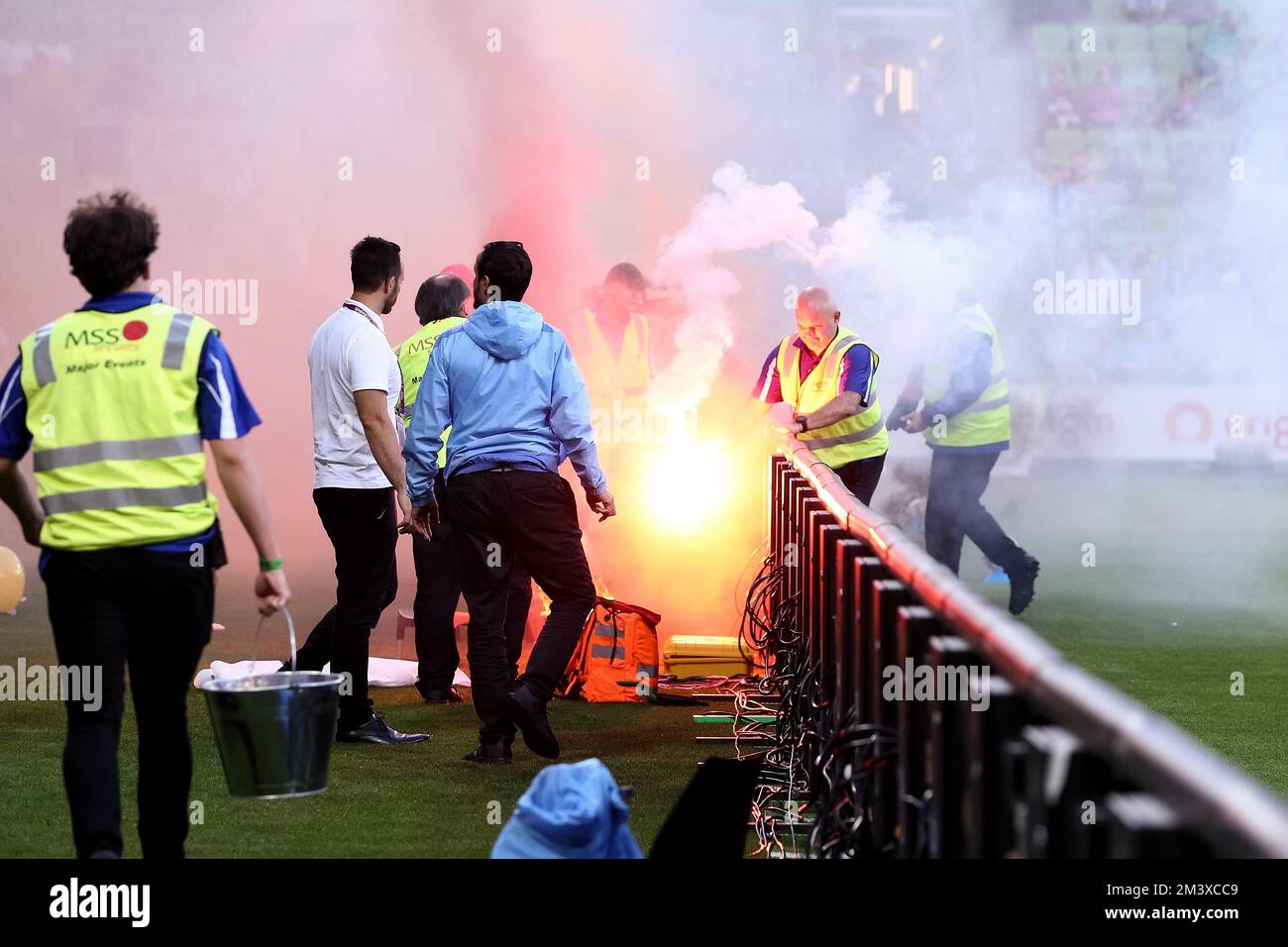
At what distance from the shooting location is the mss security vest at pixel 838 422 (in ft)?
25.7

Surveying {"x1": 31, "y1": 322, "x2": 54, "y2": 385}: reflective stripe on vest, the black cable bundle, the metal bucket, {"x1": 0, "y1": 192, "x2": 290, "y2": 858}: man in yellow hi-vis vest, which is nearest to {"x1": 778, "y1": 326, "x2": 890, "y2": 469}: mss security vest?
the metal bucket

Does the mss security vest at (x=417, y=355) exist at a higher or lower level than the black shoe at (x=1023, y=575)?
higher

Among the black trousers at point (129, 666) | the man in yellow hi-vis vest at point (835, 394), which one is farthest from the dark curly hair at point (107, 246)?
the man in yellow hi-vis vest at point (835, 394)

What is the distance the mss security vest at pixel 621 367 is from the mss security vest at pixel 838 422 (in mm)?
1329

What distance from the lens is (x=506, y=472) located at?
17.6 ft

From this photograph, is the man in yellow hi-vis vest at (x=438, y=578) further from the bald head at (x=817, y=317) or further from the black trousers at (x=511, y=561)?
the bald head at (x=817, y=317)

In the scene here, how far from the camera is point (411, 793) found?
5121 millimetres

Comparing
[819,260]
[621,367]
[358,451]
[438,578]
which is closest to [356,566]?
[358,451]

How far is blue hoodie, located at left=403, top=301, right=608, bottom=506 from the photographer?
5.36 meters

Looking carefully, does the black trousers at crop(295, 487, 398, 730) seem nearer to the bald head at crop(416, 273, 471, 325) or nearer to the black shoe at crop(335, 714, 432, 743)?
the black shoe at crop(335, 714, 432, 743)

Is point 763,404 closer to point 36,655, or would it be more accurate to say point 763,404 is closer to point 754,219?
point 754,219

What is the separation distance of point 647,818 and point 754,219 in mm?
5861

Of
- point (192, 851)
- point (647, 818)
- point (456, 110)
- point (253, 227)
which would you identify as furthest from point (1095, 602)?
point (192, 851)

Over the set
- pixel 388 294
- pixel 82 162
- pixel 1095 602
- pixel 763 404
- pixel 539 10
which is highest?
pixel 539 10
